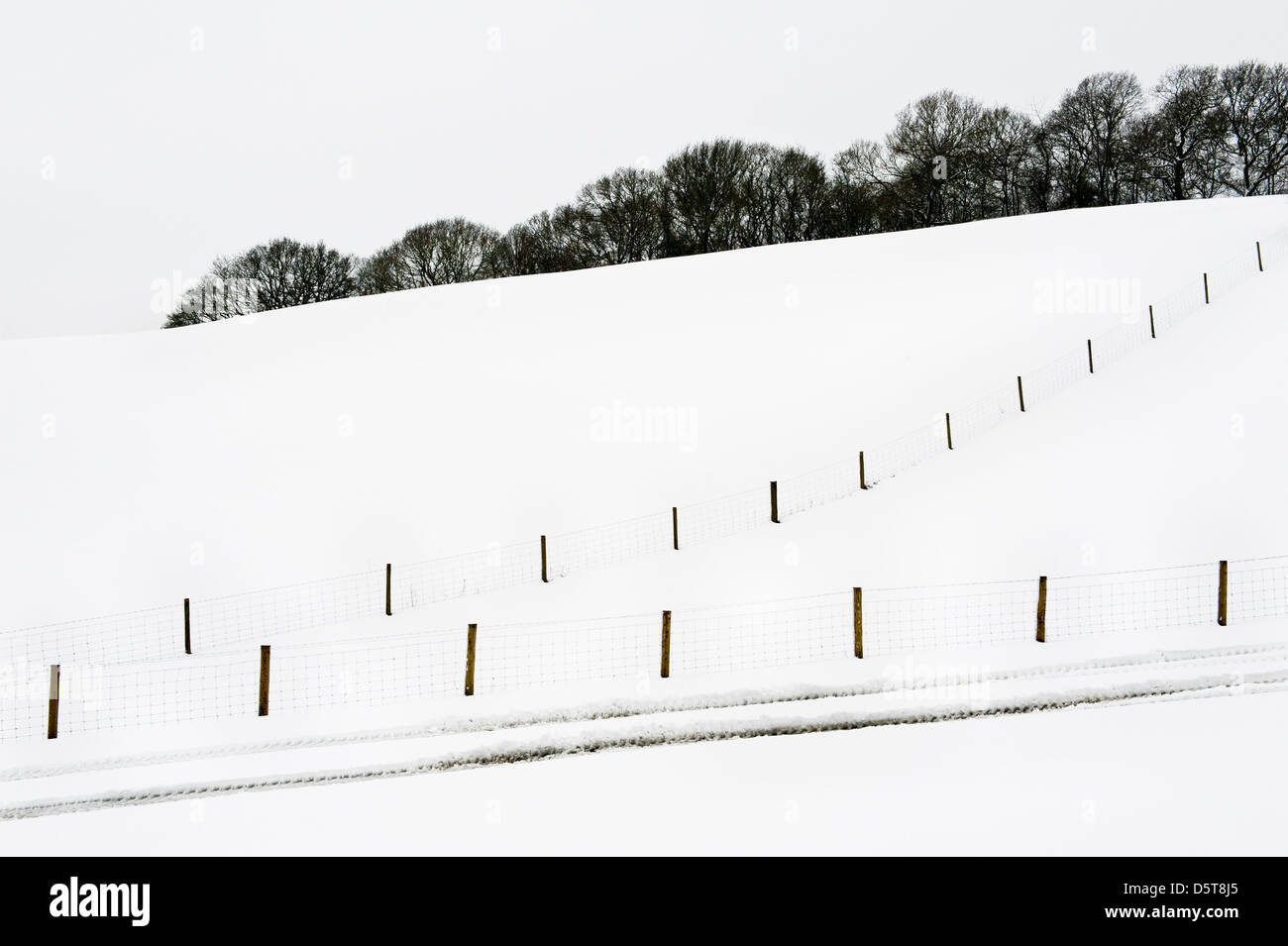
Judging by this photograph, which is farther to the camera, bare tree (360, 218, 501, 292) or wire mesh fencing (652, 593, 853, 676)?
bare tree (360, 218, 501, 292)

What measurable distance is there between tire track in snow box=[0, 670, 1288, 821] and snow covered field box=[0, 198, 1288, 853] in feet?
0.15

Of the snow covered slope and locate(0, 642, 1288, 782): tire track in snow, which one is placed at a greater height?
the snow covered slope

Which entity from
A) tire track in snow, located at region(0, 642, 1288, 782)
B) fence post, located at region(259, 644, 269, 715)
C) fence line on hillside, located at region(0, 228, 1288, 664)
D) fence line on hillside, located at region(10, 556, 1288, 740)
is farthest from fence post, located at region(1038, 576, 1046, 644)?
fence post, located at region(259, 644, 269, 715)

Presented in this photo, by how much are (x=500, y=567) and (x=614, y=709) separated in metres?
7.74

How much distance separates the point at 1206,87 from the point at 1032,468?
5364cm

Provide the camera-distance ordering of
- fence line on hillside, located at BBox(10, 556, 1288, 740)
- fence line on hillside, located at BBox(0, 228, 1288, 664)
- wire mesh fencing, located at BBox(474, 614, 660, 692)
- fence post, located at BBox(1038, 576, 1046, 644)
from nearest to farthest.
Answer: fence line on hillside, located at BBox(10, 556, 1288, 740)
fence post, located at BBox(1038, 576, 1046, 644)
wire mesh fencing, located at BBox(474, 614, 660, 692)
fence line on hillside, located at BBox(0, 228, 1288, 664)

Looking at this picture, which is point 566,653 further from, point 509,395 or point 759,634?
point 509,395

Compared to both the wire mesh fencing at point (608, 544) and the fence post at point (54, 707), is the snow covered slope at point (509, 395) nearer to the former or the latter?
the wire mesh fencing at point (608, 544)

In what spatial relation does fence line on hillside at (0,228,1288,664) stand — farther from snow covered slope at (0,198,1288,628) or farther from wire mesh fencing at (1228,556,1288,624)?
wire mesh fencing at (1228,556,1288,624)

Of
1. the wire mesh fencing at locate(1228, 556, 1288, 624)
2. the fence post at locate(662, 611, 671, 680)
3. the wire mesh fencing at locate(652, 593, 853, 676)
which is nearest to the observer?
the fence post at locate(662, 611, 671, 680)

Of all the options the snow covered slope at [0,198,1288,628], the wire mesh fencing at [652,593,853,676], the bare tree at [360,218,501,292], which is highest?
the bare tree at [360,218,501,292]

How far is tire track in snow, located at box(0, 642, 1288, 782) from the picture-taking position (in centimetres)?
746

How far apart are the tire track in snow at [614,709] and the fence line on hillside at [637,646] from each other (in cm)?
86
